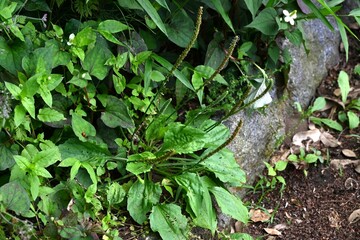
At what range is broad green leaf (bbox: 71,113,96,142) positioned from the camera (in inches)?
111

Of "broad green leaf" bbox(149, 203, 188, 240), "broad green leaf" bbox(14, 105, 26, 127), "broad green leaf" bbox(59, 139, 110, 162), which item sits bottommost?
"broad green leaf" bbox(149, 203, 188, 240)

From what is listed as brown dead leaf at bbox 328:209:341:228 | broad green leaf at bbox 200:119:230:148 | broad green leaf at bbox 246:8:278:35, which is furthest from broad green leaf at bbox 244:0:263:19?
brown dead leaf at bbox 328:209:341:228

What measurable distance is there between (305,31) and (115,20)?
142 cm

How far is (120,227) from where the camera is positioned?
2902 mm

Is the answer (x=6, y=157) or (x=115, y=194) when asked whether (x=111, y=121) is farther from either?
(x=6, y=157)

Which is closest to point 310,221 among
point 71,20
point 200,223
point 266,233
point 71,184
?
point 266,233

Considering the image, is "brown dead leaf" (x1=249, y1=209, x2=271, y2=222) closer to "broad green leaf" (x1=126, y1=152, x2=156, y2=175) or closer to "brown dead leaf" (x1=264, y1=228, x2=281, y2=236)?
"brown dead leaf" (x1=264, y1=228, x2=281, y2=236)

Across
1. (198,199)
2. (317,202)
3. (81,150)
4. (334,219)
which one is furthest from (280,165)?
(81,150)

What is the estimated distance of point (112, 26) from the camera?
2.82 metres

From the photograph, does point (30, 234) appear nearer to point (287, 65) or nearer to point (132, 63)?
point (132, 63)

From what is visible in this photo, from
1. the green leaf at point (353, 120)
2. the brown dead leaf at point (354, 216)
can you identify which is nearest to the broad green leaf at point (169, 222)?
the brown dead leaf at point (354, 216)

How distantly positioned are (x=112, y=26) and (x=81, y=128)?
0.45m

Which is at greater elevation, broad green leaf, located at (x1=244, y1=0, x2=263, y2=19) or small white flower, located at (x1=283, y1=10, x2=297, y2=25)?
broad green leaf, located at (x1=244, y1=0, x2=263, y2=19)

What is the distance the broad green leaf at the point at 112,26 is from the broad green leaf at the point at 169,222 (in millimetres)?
766
